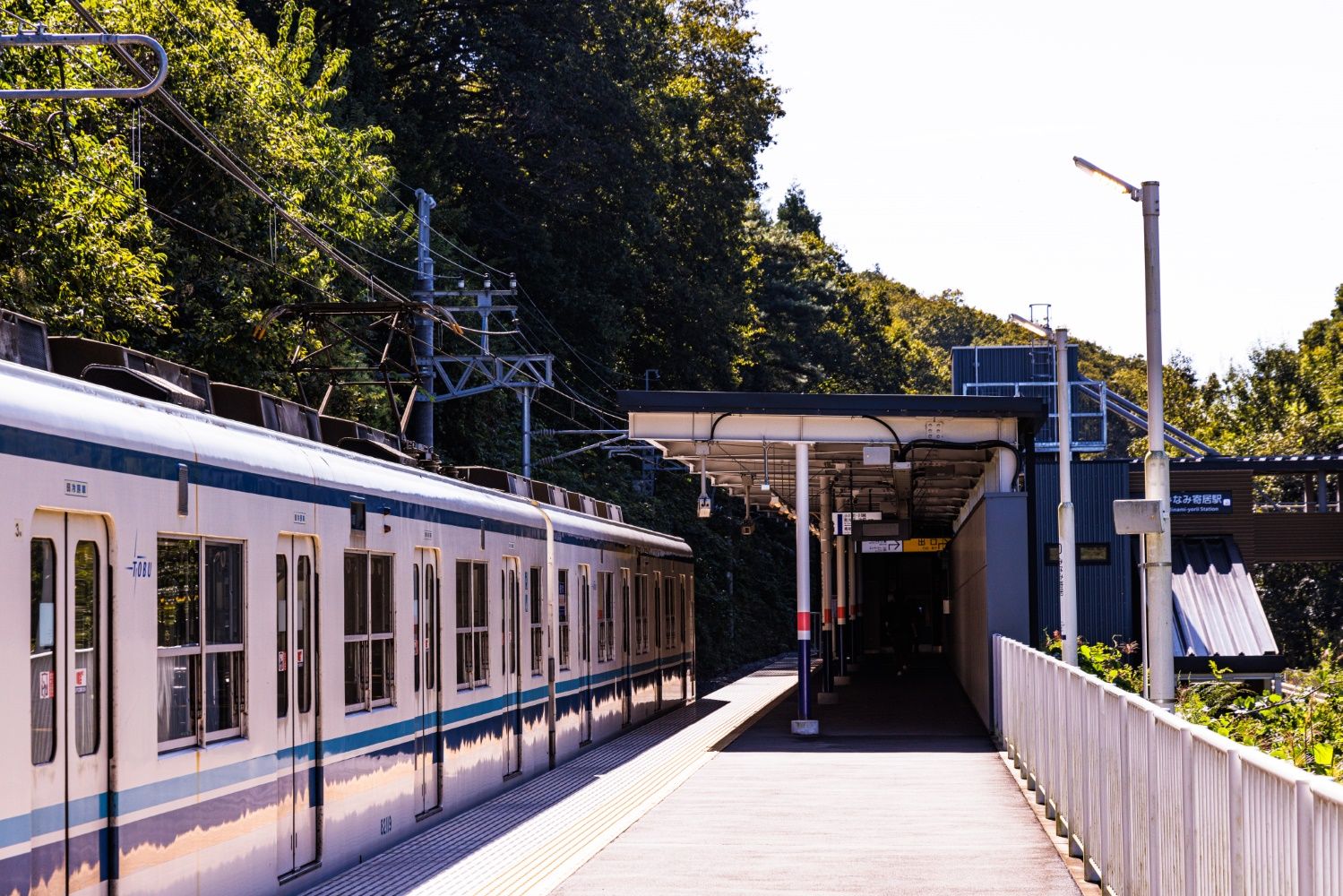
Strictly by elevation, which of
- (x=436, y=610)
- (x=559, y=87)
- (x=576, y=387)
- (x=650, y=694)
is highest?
(x=559, y=87)

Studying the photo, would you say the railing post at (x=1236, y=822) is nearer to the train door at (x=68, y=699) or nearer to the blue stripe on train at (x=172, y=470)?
the train door at (x=68, y=699)

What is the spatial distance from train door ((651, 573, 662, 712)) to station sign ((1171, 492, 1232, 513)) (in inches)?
400

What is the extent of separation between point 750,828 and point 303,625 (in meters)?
4.16

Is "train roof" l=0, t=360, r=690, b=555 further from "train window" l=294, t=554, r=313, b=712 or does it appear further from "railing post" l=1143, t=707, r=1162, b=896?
"railing post" l=1143, t=707, r=1162, b=896

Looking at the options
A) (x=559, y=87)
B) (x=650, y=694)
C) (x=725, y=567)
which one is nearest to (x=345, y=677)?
(x=650, y=694)

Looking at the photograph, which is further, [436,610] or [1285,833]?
[436,610]

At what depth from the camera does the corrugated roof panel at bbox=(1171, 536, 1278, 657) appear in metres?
28.3

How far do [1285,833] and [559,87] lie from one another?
3979cm

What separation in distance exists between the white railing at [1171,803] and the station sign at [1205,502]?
18.4m

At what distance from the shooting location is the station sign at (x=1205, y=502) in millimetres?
31578

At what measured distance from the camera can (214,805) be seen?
353 inches

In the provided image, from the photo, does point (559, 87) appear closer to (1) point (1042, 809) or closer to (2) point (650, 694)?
(2) point (650, 694)

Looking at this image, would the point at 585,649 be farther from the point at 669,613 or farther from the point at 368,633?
the point at 368,633

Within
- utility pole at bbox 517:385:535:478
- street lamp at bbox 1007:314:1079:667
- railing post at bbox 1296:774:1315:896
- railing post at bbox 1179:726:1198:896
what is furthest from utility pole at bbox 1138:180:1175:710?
utility pole at bbox 517:385:535:478
